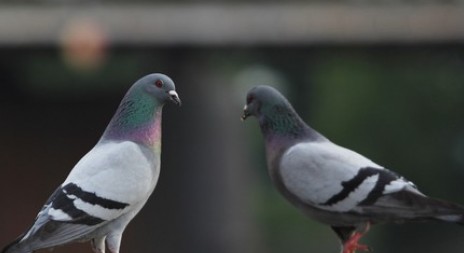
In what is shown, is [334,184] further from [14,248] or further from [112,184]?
[14,248]

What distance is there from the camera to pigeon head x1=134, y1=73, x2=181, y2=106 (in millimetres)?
7438

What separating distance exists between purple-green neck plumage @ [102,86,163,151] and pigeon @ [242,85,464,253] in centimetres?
49

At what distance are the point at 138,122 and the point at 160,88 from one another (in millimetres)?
201

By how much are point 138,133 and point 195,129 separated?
36.3ft

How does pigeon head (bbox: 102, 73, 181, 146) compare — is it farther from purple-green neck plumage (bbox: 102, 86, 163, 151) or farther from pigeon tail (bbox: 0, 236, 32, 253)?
pigeon tail (bbox: 0, 236, 32, 253)

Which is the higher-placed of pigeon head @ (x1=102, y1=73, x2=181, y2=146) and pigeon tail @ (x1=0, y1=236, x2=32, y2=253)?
pigeon head @ (x1=102, y1=73, x2=181, y2=146)

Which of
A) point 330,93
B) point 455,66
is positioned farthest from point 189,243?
point 330,93

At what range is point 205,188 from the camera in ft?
59.9

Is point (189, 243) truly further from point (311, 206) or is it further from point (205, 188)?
point (311, 206)

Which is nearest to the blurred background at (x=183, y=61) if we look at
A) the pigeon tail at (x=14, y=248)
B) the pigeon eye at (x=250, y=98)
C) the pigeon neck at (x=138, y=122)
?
the pigeon neck at (x=138, y=122)

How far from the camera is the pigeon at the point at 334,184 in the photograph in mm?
6938

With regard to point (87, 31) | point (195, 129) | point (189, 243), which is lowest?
point (189, 243)

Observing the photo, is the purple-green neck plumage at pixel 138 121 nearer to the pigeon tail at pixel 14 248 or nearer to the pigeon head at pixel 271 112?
the pigeon head at pixel 271 112

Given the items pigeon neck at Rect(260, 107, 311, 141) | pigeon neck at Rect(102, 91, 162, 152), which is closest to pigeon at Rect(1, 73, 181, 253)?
pigeon neck at Rect(102, 91, 162, 152)
